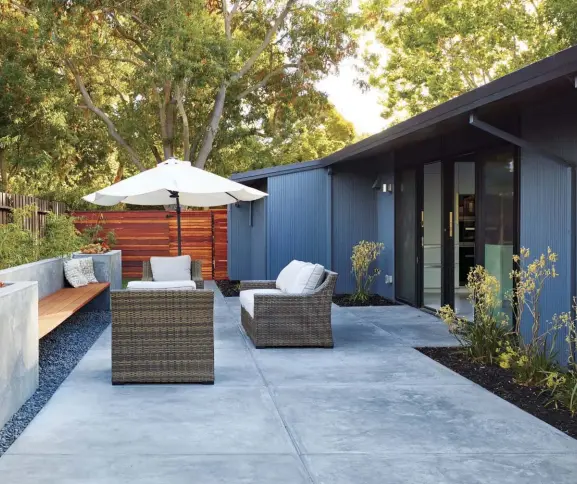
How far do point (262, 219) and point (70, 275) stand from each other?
15.7ft

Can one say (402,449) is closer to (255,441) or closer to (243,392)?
(255,441)

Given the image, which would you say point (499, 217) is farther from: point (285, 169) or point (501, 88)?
point (285, 169)

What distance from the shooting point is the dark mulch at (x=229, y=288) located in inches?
533

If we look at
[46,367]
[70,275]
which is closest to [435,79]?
[70,275]

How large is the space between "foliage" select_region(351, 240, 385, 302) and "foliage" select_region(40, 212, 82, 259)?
462 cm

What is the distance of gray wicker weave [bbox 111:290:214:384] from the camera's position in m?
5.73

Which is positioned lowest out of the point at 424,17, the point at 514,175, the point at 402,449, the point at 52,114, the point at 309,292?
the point at 402,449

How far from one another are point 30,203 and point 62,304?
5426mm

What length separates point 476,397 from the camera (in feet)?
17.5

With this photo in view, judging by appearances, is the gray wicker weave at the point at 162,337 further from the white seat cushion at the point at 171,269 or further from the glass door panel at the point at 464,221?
the white seat cushion at the point at 171,269

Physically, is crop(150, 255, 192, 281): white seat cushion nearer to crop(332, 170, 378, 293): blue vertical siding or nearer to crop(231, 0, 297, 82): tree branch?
crop(332, 170, 378, 293): blue vertical siding

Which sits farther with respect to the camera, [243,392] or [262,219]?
[262,219]

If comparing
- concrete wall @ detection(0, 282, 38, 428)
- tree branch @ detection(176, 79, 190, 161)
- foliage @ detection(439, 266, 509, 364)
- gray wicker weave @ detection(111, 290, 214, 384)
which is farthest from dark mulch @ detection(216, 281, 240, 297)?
concrete wall @ detection(0, 282, 38, 428)

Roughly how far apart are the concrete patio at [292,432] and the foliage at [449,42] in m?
12.3
